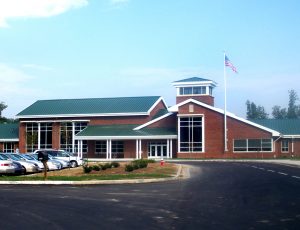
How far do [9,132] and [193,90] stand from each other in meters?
27.9

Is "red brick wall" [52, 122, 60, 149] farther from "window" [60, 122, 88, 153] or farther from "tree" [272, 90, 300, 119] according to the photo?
"tree" [272, 90, 300, 119]

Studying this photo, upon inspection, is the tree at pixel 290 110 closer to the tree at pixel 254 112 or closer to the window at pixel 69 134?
the tree at pixel 254 112

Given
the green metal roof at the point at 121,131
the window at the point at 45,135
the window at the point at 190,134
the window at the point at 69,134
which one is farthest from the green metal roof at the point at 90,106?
the window at the point at 190,134

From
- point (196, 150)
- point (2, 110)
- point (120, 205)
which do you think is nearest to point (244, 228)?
point (120, 205)

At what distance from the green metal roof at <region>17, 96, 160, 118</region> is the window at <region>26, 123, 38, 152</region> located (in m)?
1.68

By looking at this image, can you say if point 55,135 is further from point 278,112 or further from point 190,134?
point 278,112

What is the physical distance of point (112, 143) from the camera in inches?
2522

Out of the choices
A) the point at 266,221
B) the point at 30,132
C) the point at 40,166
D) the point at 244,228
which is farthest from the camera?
the point at 30,132

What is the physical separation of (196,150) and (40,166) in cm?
3169

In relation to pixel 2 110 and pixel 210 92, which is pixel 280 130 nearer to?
pixel 210 92

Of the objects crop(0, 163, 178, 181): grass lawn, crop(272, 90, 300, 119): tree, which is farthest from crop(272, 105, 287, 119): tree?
crop(0, 163, 178, 181): grass lawn

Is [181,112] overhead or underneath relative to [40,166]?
overhead

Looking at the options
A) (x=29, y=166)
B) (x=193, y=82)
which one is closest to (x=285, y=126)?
(x=193, y=82)

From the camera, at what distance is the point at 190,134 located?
2349 inches
